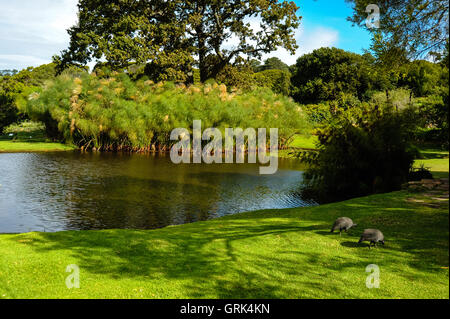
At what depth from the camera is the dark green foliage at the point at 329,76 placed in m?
57.5

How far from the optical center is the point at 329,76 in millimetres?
58906

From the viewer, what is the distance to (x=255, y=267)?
5938mm

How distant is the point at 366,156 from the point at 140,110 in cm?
2115

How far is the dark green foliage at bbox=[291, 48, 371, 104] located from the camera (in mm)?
57469

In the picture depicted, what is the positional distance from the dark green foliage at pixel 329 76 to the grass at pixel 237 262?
51.8 metres

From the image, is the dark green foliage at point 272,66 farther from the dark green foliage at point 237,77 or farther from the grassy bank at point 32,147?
the grassy bank at point 32,147

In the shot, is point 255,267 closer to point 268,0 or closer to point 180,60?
point 180,60

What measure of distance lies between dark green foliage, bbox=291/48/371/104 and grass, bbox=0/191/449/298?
51786 millimetres

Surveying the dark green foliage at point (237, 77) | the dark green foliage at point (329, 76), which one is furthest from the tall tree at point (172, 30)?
the dark green foliage at point (329, 76)

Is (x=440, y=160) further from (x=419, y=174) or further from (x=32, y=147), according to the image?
(x=32, y=147)

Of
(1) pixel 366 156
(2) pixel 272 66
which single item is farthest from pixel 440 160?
(2) pixel 272 66

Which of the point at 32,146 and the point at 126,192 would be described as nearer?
the point at 126,192

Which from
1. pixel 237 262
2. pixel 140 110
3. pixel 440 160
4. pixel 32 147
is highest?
pixel 140 110
